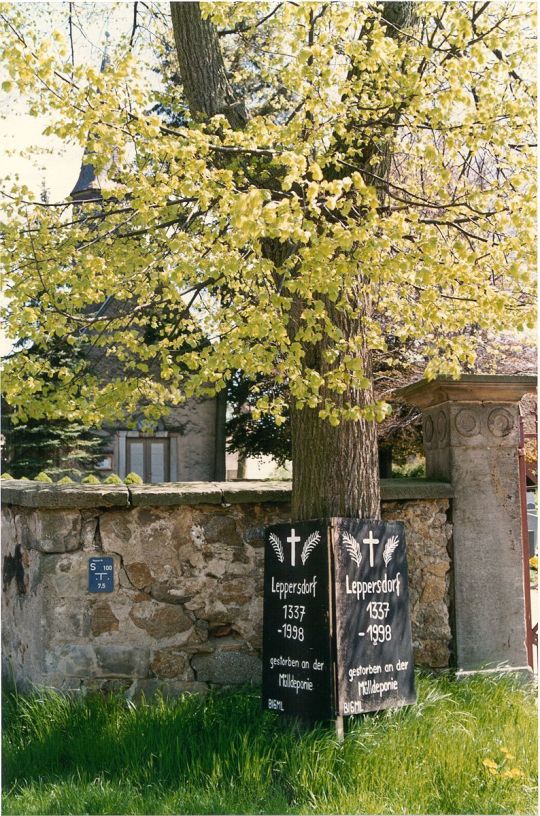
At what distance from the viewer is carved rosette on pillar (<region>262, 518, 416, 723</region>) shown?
5.20 meters

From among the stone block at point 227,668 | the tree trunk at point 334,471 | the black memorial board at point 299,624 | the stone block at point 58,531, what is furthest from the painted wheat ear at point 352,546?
the stone block at point 58,531

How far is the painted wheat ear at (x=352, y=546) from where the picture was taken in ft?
17.6

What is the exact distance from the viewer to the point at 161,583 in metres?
6.33

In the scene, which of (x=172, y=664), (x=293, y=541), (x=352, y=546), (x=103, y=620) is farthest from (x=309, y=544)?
(x=103, y=620)

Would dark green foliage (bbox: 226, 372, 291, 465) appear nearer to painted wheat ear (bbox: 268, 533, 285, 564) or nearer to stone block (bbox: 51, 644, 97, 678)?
stone block (bbox: 51, 644, 97, 678)

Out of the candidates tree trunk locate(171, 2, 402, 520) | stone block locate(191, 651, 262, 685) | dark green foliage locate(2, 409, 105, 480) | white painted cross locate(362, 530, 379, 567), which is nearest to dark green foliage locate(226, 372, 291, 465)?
dark green foliage locate(2, 409, 105, 480)

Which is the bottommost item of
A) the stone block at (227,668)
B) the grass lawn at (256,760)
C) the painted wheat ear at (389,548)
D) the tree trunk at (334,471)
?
the grass lawn at (256,760)

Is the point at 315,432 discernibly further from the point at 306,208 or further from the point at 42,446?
the point at 42,446

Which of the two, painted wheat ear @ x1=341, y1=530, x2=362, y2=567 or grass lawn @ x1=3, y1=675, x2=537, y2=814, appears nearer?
grass lawn @ x1=3, y1=675, x2=537, y2=814

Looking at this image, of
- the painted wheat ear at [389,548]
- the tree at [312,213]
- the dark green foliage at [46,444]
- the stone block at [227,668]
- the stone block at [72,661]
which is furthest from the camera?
the dark green foliage at [46,444]

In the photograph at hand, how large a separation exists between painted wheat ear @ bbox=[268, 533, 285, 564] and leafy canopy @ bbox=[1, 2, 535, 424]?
3.03 ft

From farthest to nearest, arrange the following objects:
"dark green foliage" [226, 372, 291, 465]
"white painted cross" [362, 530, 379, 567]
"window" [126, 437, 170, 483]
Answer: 1. "window" [126, 437, 170, 483]
2. "dark green foliage" [226, 372, 291, 465]
3. "white painted cross" [362, 530, 379, 567]

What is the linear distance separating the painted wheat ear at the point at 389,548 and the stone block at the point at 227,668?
1.47 m

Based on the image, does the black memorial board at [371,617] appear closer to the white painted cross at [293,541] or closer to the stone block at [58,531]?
the white painted cross at [293,541]
